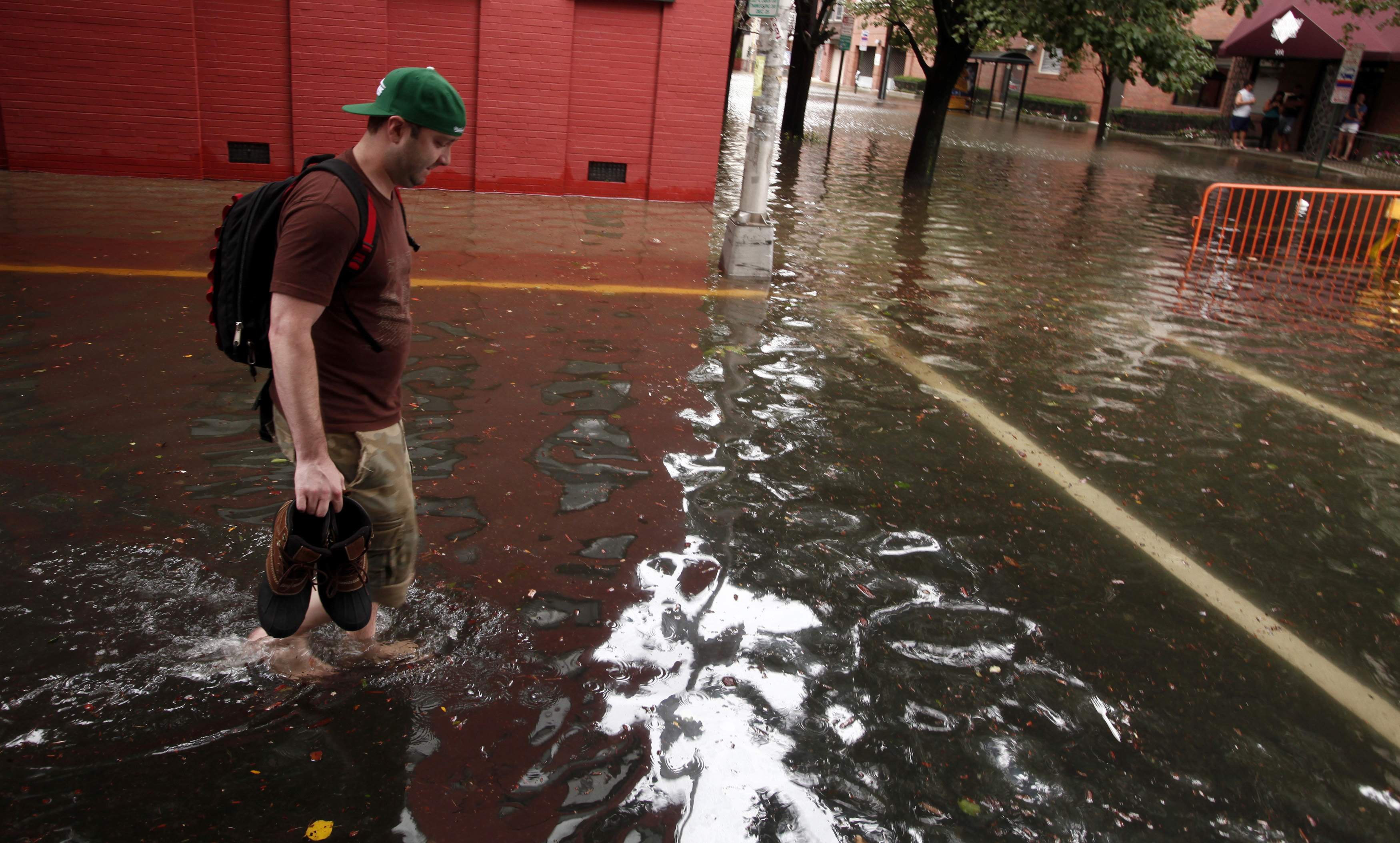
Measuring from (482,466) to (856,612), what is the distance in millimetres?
2125

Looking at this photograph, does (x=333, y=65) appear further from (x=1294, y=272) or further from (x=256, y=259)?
(x=1294, y=272)

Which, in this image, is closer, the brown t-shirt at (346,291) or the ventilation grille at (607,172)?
the brown t-shirt at (346,291)

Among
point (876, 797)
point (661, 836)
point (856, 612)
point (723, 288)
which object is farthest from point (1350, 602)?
point (723, 288)

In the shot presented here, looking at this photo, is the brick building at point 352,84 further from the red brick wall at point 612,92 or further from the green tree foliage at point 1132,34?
the green tree foliage at point 1132,34

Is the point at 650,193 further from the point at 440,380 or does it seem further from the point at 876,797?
the point at 876,797

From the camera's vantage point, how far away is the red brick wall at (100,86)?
11.3m

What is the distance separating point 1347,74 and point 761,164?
21.8 meters

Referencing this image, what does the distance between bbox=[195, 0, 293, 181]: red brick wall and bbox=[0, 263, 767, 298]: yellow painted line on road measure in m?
4.33

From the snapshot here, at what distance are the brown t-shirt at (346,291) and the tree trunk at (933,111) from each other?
46.5ft

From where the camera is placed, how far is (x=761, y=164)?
9.45 metres

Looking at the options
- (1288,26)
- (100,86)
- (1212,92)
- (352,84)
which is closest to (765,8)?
(352,84)

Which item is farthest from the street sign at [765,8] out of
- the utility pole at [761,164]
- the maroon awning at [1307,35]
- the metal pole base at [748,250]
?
the maroon awning at [1307,35]

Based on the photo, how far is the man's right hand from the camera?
2883 mm

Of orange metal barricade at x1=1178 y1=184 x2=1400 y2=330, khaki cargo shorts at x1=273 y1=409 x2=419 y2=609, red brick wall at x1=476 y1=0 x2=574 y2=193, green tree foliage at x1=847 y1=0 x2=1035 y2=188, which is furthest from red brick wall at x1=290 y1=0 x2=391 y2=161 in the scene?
khaki cargo shorts at x1=273 y1=409 x2=419 y2=609
